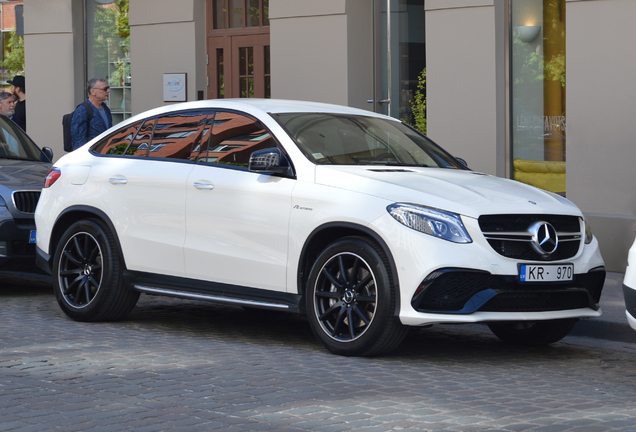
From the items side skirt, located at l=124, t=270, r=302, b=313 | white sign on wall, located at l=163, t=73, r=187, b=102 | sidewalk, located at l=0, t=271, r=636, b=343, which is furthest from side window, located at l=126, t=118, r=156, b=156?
white sign on wall, located at l=163, t=73, r=187, b=102

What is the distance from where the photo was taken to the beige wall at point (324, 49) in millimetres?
13844

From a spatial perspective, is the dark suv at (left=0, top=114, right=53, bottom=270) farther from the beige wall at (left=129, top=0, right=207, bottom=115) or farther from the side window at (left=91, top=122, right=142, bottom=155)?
the beige wall at (left=129, top=0, right=207, bottom=115)

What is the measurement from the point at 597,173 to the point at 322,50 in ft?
14.5

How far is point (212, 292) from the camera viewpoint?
24.4 ft

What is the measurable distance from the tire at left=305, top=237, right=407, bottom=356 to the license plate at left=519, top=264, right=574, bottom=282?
0.83 meters

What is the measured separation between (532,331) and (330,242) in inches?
67.1

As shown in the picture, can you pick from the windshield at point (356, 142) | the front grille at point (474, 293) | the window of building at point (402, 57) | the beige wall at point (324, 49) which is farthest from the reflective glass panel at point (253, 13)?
the front grille at point (474, 293)

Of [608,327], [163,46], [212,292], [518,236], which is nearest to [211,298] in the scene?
[212,292]

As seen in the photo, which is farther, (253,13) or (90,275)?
(253,13)

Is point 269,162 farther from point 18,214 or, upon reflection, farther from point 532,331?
point 18,214

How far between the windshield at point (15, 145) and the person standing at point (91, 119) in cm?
45

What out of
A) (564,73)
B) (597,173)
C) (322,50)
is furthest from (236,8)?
(597,173)

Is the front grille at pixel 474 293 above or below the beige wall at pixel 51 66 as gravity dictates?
below

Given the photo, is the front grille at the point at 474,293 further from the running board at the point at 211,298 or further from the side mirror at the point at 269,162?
the side mirror at the point at 269,162
